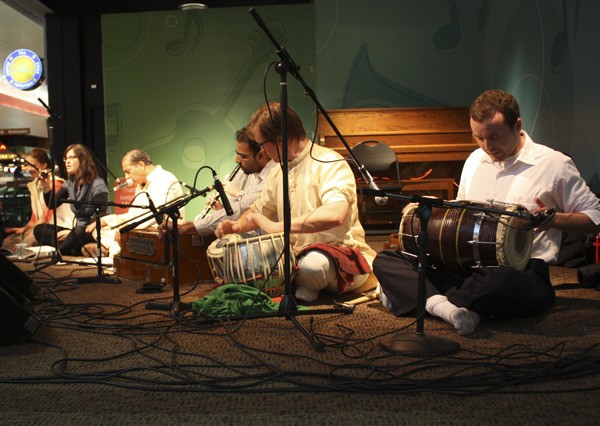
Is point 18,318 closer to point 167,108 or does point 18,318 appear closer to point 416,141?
point 416,141

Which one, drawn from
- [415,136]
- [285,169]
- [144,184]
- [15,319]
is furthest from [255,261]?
[415,136]

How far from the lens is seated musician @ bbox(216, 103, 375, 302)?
358 cm

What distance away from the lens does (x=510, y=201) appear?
131 inches

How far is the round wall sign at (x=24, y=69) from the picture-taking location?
429 inches

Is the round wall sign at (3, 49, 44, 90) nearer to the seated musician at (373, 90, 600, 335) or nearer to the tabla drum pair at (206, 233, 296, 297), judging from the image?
the tabla drum pair at (206, 233, 296, 297)

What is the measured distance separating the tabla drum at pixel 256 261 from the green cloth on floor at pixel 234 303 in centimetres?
16

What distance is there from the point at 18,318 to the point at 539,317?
2.45 metres

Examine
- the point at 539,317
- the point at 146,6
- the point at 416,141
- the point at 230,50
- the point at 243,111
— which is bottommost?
the point at 539,317

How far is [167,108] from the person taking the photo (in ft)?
31.0

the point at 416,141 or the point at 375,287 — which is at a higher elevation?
the point at 416,141

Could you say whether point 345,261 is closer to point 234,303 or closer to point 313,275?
point 313,275

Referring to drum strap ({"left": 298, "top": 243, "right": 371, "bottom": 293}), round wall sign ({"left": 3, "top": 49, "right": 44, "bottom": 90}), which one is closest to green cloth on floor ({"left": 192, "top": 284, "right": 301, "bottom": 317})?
drum strap ({"left": 298, "top": 243, "right": 371, "bottom": 293})

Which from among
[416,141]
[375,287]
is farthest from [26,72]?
[375,287]

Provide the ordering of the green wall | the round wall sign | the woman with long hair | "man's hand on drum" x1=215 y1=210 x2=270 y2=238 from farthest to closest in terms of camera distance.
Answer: the round wall sign < the woman with long hair < the green wall < "man's hand on drum" x1=215 y1=210 x2=270 y2=238
